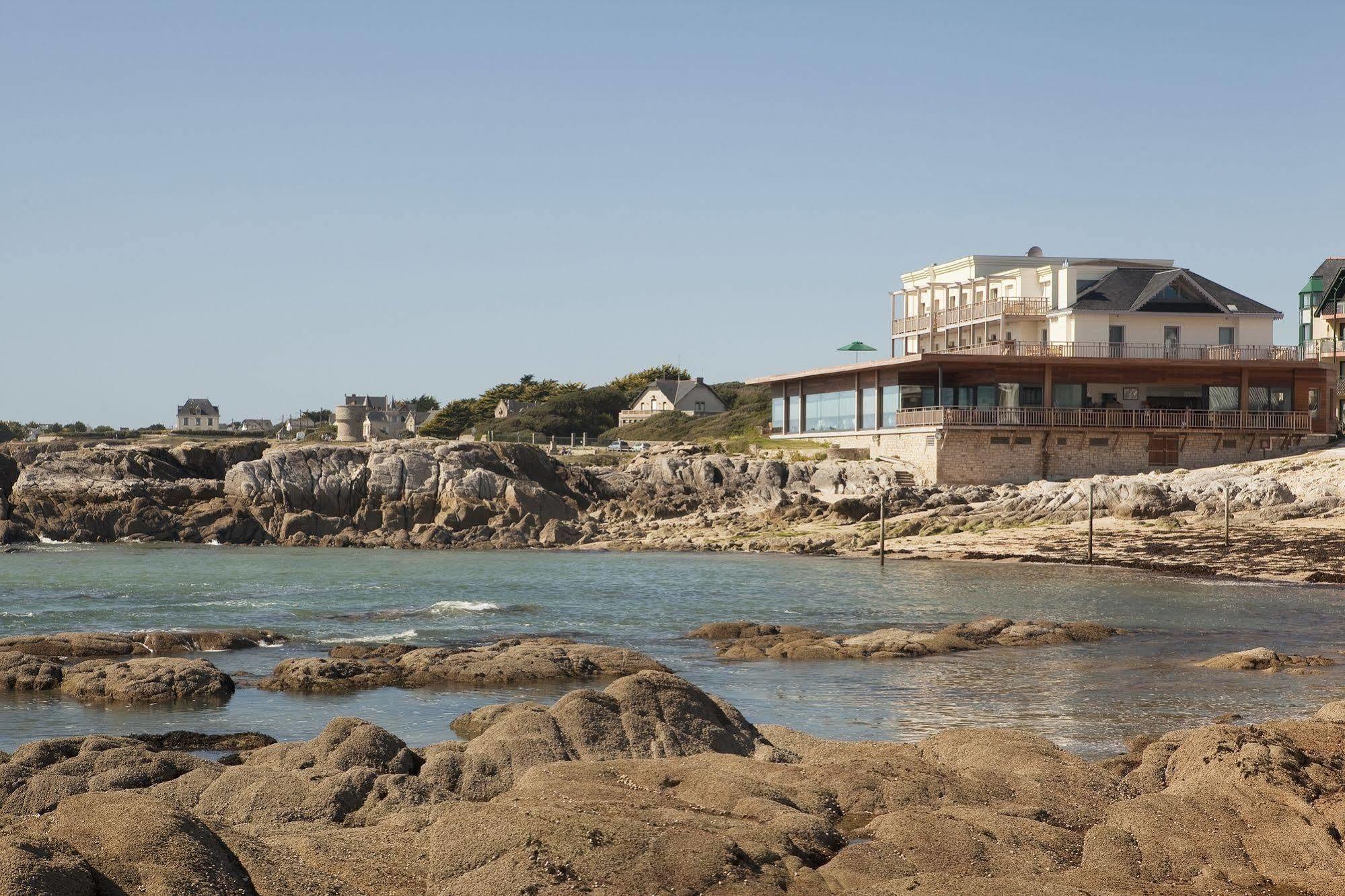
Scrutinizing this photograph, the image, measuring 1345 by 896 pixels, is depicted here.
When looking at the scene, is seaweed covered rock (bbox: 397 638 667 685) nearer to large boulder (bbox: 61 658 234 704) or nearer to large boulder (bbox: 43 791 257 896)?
large boulder (bbox: 61 658 234 704)

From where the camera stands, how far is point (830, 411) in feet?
203

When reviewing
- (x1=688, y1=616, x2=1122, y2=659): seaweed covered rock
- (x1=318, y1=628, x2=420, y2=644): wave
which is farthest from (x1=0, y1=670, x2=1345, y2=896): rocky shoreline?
(x1=318, y1=628, x2=420, y2=644): wave

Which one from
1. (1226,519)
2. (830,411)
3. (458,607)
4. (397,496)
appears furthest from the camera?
(830,411)

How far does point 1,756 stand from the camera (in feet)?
37.2

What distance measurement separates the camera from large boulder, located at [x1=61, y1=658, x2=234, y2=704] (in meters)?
17.7

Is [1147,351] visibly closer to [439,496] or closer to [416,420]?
[439,496]

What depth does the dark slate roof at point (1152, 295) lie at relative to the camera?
57.5m

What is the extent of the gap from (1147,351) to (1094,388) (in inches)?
120

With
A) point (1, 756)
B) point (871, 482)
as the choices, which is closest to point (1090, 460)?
point (871, 482)

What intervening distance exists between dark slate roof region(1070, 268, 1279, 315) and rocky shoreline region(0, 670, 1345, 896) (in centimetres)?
4679

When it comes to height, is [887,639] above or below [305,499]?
below

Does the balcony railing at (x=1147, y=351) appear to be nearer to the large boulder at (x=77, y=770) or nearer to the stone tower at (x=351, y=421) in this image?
the large boulder at (x=77, y=770)

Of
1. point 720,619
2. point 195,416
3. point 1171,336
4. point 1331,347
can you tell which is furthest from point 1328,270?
point 195,416

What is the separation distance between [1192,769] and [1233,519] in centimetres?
3283
